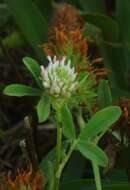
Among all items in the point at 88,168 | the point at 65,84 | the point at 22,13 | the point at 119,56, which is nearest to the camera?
the point at 65,84

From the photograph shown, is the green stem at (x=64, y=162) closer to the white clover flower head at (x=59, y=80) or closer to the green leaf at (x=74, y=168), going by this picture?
the white clover flower head at (x=59, y=80)

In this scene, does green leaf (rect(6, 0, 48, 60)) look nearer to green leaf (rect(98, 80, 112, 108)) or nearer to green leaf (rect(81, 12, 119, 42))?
green leaf (rect(81, 12, 119, 42))

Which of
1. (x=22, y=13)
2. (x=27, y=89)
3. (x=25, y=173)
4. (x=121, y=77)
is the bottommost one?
(x=25, y=173)

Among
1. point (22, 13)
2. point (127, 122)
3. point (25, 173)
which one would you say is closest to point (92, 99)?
point (127, 122)

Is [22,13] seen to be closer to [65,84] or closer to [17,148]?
[17,148]

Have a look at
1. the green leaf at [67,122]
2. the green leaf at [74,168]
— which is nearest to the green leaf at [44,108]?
the green leaf at [67,122]

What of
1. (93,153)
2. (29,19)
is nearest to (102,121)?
(93,153)
